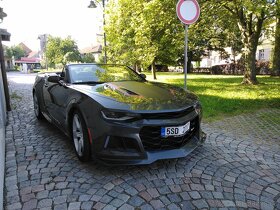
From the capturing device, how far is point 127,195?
8.96 ft

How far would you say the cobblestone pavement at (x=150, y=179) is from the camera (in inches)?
103

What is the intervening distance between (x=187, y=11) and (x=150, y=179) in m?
3.83

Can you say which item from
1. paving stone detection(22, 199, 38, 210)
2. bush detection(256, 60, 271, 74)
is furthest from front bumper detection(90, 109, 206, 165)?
bush detection(256, 60, 271, 74)

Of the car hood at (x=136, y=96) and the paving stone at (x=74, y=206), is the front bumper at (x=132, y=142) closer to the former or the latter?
the car hood at (x=136, y=96)

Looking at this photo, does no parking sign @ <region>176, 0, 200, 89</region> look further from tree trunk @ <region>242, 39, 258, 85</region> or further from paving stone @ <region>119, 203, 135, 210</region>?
tree trunk @ <region>242, 39, 258, 85</region>

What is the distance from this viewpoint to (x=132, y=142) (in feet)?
9.64

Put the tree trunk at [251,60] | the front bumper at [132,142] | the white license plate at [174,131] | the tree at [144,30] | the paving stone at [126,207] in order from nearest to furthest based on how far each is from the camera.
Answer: the paving stone at [126,207], the front bumper at [132,142], the white license plate at [174,131], the tree at [144,30], the tree trunk at [251,60]

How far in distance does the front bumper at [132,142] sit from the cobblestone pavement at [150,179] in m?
0.29

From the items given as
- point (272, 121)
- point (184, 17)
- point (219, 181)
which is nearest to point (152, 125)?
point (219, 181)

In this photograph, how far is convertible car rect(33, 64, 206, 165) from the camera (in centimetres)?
293

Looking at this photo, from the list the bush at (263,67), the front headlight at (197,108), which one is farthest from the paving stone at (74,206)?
the bush at (263,67)

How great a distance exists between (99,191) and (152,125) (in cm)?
96

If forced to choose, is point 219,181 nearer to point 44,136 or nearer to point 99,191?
point 99,191

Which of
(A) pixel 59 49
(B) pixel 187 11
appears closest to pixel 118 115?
(B) pixel 187 11
